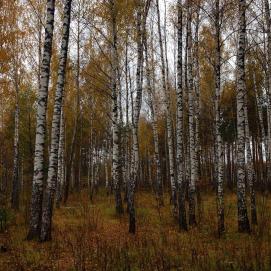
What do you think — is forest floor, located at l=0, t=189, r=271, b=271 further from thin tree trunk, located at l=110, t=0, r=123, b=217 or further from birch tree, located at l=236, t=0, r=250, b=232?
thin tree trunk, located at l=110, t=0, r=123, b=217

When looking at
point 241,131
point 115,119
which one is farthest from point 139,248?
point 115,119

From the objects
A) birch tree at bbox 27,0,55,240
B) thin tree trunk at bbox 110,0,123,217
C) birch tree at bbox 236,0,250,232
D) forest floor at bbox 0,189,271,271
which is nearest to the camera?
forest floor at bbox 0,189,271,271

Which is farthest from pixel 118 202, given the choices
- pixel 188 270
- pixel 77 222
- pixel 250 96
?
pixel 250 96

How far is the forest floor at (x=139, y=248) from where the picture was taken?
6172mm

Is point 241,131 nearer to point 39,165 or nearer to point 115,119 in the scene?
point 115,119

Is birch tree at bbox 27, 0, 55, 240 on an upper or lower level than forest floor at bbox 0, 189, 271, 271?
upper

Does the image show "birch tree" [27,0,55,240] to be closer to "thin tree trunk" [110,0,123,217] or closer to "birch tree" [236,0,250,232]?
"thin tree trunk" [110,0,123,217]

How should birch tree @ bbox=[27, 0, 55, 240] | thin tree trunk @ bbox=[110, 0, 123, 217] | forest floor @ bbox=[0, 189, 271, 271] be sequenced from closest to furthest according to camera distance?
1. forest floor @ bbox=[0, 189, 271, 271]
2. birch tree @ bbox=[27, 0, 55, 240]
3. thin tree trunk @ bbox=[110, 0, 123, 217]

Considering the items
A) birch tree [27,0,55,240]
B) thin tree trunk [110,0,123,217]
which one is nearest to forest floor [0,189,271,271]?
birch tree [27,0,55,240]

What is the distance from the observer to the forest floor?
6.17 m

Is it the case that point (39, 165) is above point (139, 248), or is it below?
above

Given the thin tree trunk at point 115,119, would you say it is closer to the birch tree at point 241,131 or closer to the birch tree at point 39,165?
the birch tree at point 39,165

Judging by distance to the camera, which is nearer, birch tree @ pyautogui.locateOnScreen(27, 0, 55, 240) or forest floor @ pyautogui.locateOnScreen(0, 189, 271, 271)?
forest floor @ pyautogui.locateOnScreen(0, 189, 271, 271)

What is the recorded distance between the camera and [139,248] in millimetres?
7355
